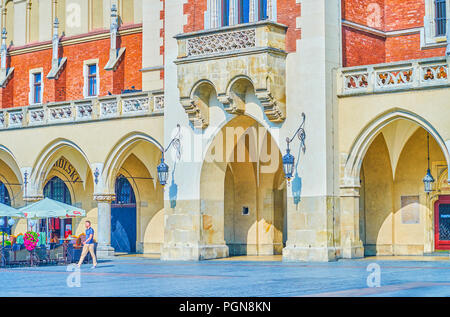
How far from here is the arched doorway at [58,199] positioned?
37906 millimetres

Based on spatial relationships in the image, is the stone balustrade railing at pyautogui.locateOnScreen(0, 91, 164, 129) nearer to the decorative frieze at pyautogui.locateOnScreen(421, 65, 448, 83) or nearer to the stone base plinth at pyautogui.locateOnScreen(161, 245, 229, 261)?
the stone base plinth at pyautogui.locateOnScreen(161, 245, 229, 261)

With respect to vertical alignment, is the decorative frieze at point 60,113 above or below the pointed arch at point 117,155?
above

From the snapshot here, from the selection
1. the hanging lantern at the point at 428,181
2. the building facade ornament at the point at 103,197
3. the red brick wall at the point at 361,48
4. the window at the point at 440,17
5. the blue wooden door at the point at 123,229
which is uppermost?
the window at the point at 440,17

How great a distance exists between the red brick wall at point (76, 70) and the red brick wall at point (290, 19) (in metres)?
9.48

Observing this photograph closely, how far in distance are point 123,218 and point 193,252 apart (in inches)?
324

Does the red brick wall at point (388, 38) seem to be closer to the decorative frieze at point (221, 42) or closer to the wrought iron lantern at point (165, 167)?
the decorative frieze at point (221, 42)

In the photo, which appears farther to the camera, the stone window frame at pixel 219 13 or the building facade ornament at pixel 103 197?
the building facade ornament at pixel 103 197

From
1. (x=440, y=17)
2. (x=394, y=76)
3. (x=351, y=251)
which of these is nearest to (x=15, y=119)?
(x=351, y=251)

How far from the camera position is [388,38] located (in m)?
28.6

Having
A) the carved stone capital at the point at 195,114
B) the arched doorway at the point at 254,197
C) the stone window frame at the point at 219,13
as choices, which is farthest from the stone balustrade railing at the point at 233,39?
the arched doorway at the point at 254,197

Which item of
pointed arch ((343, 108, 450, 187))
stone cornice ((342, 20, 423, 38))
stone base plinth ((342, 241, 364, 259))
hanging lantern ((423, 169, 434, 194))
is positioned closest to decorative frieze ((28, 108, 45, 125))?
stone cornice ((342, 20, 423, 38))

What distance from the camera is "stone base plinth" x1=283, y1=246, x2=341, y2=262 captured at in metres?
25.4

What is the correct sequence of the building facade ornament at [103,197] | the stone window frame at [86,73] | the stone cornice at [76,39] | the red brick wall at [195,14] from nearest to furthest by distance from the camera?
the red brick wall at [195,14]
the building facade ornament at [103,197]
the stone cornice at [76,39]
the stone window frame at [86,73]

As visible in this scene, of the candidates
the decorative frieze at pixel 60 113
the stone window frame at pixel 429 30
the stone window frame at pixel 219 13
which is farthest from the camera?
the decorative frieze at pixel 60 113
